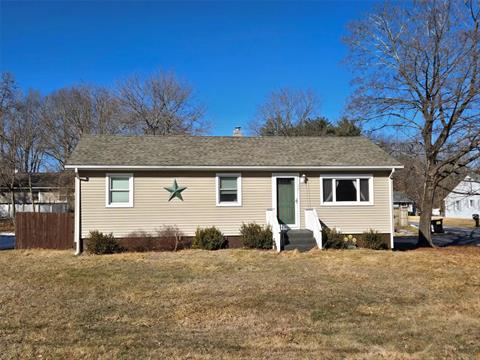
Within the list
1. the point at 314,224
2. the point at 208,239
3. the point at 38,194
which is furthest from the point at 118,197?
the point at 38,194

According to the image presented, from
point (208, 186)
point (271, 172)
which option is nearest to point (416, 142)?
point (271, 172)

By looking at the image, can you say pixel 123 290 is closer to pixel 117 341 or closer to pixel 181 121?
pixel 117 341

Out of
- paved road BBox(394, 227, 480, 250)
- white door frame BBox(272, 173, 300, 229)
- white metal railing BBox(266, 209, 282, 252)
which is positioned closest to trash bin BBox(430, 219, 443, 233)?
paved road BBox(394, 227, 480, 250)

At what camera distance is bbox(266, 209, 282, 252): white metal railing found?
508 inches

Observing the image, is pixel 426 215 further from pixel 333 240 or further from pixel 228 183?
pixel 228 183

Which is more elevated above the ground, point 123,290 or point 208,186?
point 208,186

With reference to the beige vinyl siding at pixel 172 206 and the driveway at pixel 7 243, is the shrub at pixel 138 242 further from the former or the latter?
the driveway at pixel 7 243

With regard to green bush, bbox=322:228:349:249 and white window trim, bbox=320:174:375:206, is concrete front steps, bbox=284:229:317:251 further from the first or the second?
white window trim, bbox=320:174:375:206

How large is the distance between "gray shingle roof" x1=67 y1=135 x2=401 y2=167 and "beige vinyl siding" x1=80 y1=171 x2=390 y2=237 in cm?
46

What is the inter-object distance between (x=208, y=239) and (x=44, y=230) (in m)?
6.12

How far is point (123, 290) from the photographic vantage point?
8047mm

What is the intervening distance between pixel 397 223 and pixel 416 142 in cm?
1744

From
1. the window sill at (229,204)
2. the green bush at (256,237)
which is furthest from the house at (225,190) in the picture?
the green bush at (256,237)

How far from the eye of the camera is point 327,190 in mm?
14656
